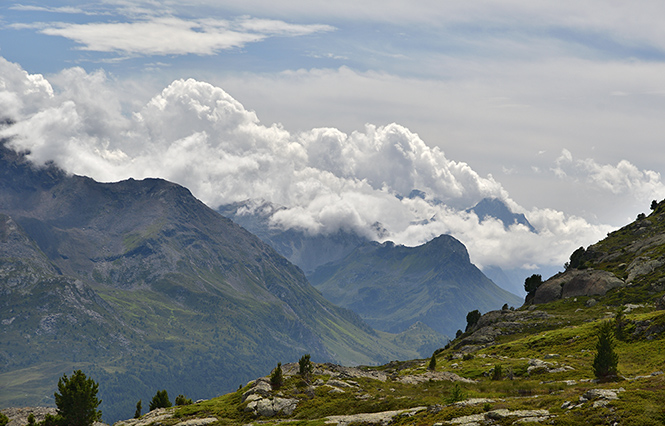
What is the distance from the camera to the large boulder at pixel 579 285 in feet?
451

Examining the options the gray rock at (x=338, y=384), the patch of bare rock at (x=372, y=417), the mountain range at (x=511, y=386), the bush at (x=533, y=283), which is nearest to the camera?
the mountain range at (x=511, y=386)

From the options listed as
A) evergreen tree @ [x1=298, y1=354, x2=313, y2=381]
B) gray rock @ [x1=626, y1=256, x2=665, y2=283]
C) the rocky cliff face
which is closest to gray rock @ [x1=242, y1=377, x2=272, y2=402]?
evergreen tree @ [x1=298, y1=354, x2=313, y2=381]

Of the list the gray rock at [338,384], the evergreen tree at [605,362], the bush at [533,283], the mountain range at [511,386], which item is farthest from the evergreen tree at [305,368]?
the bush at [533,283]

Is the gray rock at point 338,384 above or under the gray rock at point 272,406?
above

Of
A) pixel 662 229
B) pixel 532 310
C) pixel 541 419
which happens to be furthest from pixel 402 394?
pixel 662 229

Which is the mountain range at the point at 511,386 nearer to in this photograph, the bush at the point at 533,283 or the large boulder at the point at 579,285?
the large boulder at the point at 579,285

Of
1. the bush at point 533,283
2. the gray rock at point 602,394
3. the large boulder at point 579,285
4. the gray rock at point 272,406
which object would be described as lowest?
the gray rock at point 602,394

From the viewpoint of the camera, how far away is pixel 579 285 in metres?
147

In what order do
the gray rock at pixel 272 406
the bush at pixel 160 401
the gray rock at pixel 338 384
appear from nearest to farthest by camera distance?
1. the gray rock at pixel 272 406
2. the gray rock at pixel 338 384
3. the bush at pixel 160 401

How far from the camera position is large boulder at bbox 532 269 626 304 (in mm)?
137500

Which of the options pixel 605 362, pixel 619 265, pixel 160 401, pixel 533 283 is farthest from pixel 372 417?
pixel 533 283

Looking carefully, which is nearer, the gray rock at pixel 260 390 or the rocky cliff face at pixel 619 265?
the gray rock at pixel 260 390

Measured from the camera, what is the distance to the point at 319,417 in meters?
63.4

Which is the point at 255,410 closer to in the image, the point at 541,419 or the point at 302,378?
the point at 302,378
